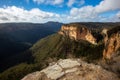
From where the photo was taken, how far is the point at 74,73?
32.5ft

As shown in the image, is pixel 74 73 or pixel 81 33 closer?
pixel 74 73

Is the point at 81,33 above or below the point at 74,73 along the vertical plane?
below

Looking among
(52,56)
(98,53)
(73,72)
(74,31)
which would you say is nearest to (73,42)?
(74,31)

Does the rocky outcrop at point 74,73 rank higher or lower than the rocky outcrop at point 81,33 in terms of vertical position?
higher

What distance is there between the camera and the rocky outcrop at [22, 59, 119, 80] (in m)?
9.48

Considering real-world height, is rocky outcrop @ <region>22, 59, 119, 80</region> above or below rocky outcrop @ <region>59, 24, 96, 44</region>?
above

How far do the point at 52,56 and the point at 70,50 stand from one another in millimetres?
19241

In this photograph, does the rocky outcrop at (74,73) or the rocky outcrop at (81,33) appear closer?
the rocky outcrop at (74,73)

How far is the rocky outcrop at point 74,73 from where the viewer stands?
948 cm

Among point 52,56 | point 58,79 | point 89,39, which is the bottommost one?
point 52,56

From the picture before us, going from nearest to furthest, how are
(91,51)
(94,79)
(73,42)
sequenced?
(94,79) < (91,51) < (73,42)

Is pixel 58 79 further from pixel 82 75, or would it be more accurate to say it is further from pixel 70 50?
pixel 70 50

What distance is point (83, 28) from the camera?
18550 centimetres

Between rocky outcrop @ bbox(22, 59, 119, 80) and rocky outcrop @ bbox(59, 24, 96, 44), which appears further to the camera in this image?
rocky outcrop @ bbox(59, 24, 96, 44)
